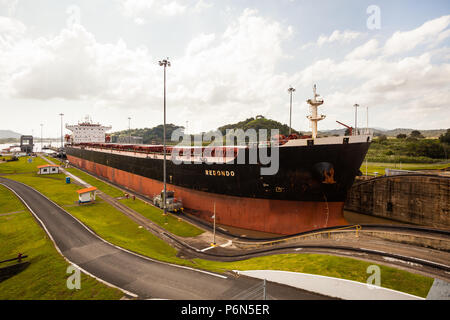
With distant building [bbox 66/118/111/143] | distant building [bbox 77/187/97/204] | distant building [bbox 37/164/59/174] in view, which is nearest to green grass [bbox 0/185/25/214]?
distant building [bbox 77/187/97/204]

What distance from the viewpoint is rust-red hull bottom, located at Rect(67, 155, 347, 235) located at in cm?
1822

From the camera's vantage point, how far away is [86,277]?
1066cm

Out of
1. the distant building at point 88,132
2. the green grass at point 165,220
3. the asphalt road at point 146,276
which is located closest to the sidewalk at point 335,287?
the asphalt road at point 146,276

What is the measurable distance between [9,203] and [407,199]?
45.5m

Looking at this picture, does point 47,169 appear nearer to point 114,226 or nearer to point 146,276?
point 114,226

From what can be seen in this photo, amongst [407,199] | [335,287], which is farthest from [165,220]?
[407,199]

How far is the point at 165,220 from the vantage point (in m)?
22.8

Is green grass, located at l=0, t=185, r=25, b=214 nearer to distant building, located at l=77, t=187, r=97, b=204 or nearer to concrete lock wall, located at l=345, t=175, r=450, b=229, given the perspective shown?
distant building, located at l=77, t=187, r=97, b=204

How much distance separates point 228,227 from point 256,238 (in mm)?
3844

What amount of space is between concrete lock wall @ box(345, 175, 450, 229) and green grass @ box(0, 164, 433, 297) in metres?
19.6
